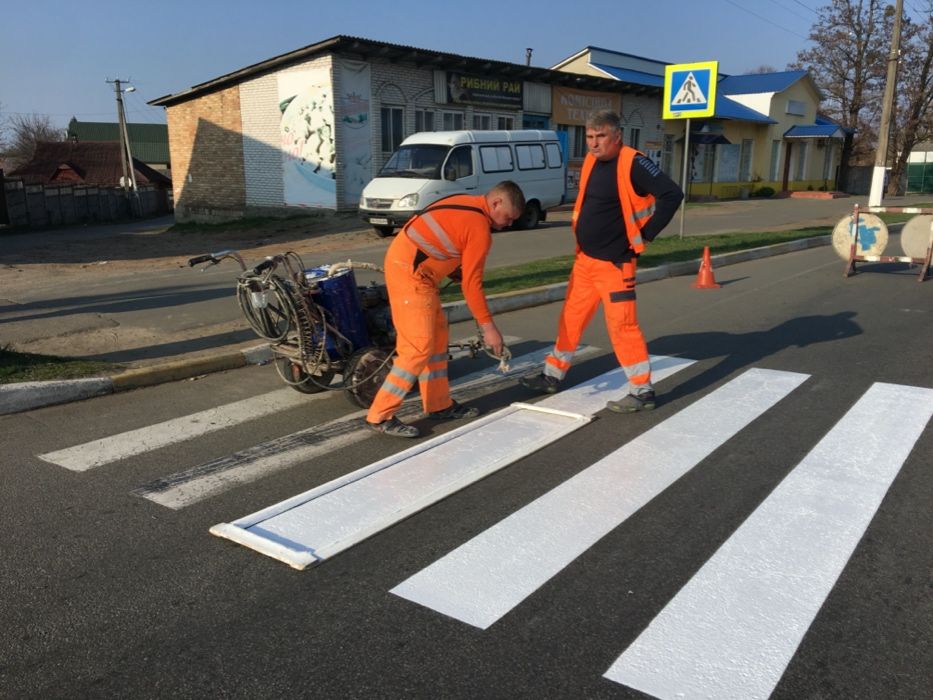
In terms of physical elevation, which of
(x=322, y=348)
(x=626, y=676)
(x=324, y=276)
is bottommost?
(x=626, y=676)

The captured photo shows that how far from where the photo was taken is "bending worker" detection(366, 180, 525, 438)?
4660 mm

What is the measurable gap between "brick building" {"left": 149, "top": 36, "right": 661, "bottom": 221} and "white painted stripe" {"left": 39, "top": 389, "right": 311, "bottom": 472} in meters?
18.9

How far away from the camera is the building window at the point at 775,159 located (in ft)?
146

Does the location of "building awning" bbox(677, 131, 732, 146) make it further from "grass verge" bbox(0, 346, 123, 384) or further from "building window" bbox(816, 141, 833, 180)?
"grass verge" bbox(0, 346, 123, 384)

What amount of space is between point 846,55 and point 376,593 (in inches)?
2075

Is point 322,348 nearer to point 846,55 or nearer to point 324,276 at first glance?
point 324,276

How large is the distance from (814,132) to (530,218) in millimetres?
31347

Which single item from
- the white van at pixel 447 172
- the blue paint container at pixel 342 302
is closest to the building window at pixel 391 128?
the white van at pixel 447 172

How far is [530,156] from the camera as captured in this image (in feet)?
66.9

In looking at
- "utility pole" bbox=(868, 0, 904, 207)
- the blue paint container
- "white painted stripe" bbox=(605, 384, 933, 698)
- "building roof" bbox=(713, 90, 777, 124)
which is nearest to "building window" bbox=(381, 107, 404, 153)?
"utility pole" bbox=(868, 0, 904, 207)

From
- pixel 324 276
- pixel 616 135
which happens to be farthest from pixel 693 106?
pixel 324 276

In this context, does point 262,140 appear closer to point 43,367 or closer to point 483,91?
point 483,91

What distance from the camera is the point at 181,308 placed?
30.4 ft

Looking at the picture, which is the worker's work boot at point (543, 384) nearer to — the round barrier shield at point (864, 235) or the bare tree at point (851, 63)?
the round barrier shield at point (864, 235)
